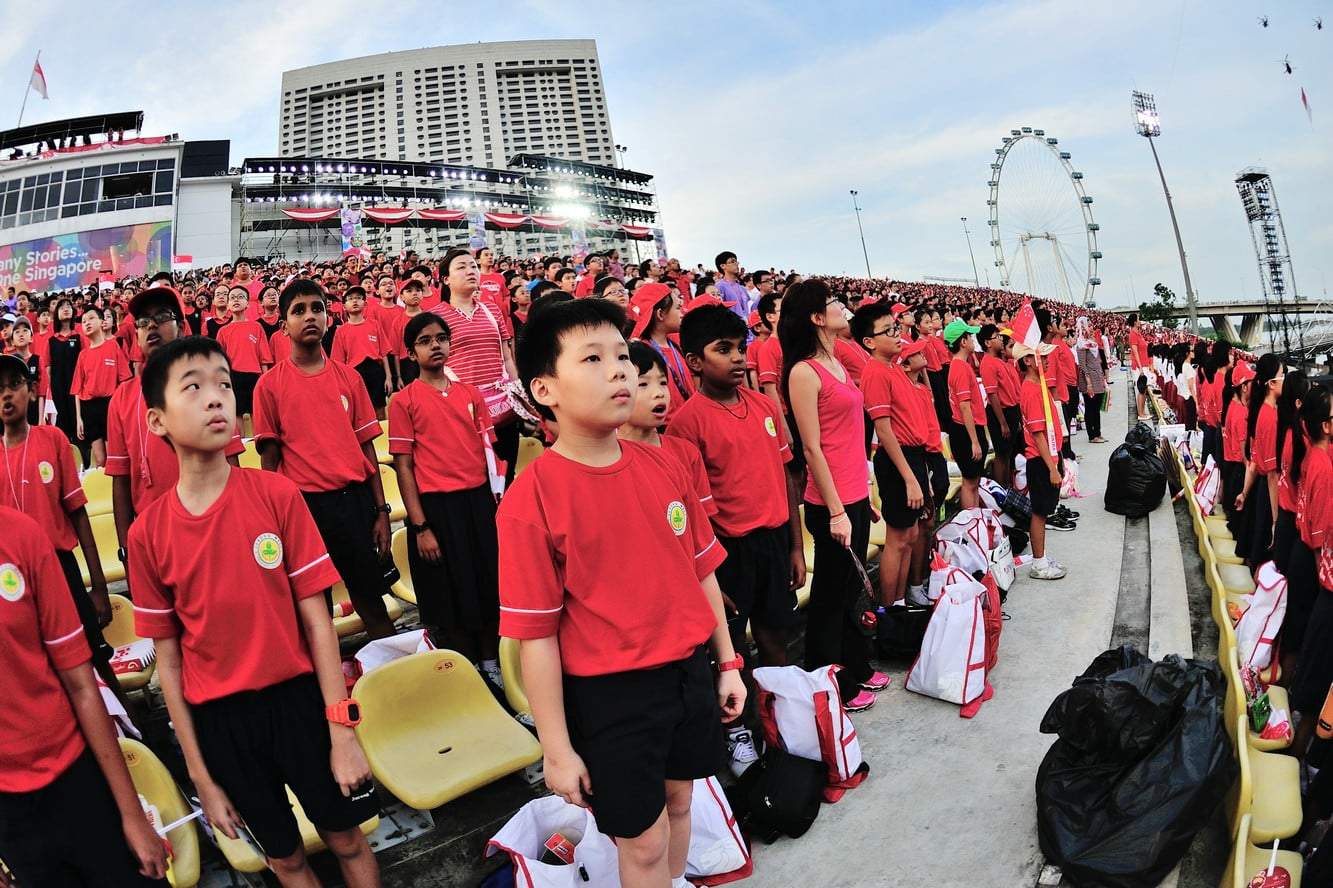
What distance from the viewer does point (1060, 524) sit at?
696 cm

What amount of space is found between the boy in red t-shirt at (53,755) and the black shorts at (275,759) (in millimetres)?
204

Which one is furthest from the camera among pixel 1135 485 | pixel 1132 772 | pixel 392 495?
pixel 1135 485

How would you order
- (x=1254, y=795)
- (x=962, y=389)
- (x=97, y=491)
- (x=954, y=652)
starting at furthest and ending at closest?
1. (x=962, y=389)
2. (x=97, y=491)
3. (x=954, y=652)
4. (x=1254, y=795)

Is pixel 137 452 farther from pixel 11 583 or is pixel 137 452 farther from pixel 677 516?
pixel 677 516

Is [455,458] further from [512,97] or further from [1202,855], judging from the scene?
[512,97]

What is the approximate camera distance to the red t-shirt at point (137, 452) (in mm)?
3566

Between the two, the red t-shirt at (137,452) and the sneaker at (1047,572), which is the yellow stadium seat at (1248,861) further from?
the red t-shirt at (137,452)

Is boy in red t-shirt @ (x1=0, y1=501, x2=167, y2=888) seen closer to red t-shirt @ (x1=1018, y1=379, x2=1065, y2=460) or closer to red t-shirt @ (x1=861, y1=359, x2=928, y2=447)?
red t-shirt @ (x1=861, y1=359, x2=928, y2=447)

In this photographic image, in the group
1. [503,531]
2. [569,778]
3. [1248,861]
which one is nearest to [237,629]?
[503,531]

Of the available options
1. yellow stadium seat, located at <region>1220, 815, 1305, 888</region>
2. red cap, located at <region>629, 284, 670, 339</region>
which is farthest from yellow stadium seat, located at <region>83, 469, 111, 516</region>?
yellow stadium seat, located at <region>1220, 815, 1305, 888</region>

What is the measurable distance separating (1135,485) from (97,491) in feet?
27.6

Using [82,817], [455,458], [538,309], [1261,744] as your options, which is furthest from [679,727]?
[1261,744]

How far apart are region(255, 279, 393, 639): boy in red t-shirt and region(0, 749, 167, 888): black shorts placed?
1.68 metres

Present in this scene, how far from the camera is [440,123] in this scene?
10038 centimetres
